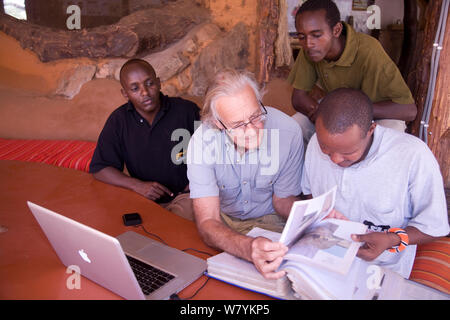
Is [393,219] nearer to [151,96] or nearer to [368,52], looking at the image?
[368,52]

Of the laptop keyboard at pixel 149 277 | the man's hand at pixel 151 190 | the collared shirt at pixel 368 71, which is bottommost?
the man's hand at pixel 151 190

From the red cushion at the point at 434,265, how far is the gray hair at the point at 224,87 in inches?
38.4

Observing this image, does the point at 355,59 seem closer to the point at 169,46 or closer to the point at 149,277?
the point at 149,277

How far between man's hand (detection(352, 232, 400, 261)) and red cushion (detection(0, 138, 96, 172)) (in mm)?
2910

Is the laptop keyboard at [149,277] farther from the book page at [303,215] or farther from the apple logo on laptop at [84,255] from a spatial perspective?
the book page at [303,215]

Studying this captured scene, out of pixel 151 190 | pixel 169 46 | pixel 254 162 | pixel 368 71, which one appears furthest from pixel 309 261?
pixel 169 46

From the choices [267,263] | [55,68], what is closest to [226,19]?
[55,68]

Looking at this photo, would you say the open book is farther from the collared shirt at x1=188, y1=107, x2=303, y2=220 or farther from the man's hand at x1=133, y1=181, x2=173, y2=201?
the man's hand at x1=133, y1=181, x2=173, y2=201

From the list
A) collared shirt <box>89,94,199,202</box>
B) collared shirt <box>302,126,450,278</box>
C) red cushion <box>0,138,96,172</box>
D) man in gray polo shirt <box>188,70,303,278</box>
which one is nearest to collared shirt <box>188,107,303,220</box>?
man in gray polo shirt <box>188,70,303,278</box>

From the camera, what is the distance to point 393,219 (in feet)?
4.91

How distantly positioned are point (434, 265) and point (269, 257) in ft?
2.91

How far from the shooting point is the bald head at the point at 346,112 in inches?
52.7

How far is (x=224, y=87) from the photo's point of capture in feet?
5.10

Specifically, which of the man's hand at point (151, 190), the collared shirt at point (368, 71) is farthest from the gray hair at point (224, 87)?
the collared shirt at point (368, 71)
